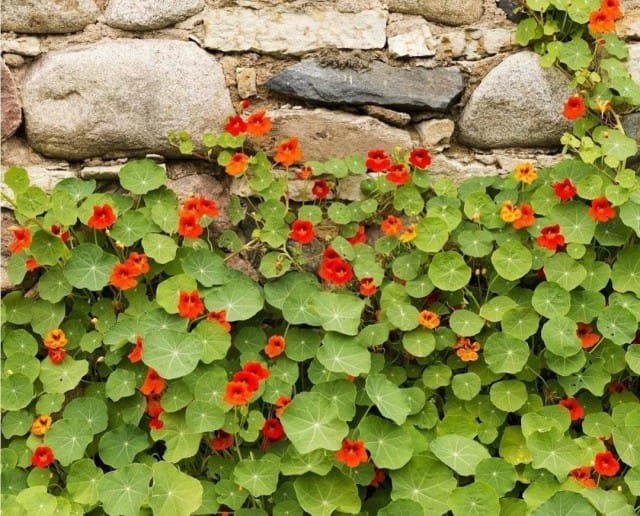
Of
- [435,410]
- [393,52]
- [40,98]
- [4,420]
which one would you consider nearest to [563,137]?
[393,52]

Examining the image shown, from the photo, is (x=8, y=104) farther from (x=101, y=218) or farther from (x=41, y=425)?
(x=41, y=425)

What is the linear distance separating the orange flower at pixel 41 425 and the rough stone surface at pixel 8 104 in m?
0.99

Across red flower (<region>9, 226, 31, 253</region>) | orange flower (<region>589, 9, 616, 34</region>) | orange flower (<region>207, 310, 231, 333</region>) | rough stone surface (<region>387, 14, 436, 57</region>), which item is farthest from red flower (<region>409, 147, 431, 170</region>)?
red flower (<region>9, 226, 31, 253</region>)

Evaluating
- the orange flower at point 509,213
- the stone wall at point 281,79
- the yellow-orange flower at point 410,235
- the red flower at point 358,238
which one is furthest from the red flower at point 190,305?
the orange flower at point 509,213

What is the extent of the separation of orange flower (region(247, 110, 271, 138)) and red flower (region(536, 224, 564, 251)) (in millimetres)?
1010

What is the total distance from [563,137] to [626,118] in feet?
0.99

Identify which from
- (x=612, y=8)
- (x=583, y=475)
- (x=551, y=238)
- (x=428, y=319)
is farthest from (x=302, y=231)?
(x=612, y=8)

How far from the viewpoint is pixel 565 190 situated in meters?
2.90

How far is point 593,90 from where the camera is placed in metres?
3.04

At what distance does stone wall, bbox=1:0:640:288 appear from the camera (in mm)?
2953

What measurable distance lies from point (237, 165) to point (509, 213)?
96 cm

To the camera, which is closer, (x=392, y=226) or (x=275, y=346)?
(x=275, y=346)

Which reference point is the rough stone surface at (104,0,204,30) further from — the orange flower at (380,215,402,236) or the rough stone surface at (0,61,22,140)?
the orange flower at (380,215,402,236)

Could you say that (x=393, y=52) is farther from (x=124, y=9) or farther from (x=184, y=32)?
(x=124, y=9)
